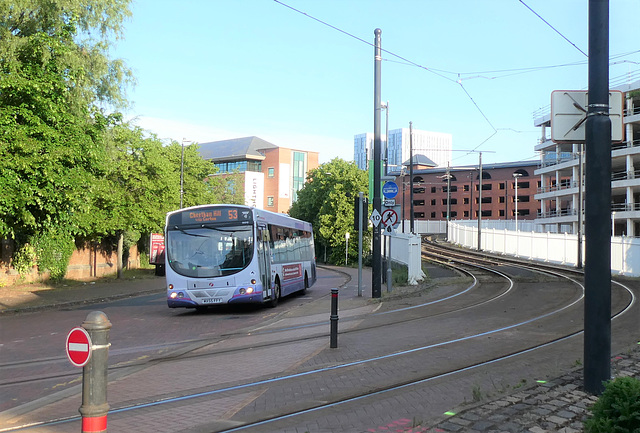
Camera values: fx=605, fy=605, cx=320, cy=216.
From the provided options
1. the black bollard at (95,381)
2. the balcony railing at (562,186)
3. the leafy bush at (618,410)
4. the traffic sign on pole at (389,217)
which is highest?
the balcony railing at (562,186)

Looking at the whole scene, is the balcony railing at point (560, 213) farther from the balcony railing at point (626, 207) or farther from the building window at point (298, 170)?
the building window at point (298, 170)

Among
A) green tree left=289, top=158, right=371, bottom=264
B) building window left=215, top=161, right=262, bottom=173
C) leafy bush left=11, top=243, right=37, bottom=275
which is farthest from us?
building window left=215, top=161, right=262, bottom=173

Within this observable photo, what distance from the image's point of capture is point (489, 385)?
24.6 feet

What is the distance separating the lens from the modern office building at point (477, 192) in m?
95.3

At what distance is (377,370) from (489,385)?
168 cm

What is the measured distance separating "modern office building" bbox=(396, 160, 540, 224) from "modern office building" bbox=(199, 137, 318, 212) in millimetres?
17313

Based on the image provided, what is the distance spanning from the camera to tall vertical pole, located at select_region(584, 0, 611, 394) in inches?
244

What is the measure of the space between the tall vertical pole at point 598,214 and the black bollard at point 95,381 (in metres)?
4.82

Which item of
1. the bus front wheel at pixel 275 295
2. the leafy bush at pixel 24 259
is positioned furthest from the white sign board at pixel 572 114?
the leafy bush at pixel 24 259

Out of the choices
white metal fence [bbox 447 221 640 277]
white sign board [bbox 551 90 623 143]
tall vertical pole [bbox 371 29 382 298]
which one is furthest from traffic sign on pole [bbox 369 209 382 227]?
white metal fence [bbox 447 221 640 277]

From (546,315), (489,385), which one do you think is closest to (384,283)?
(546,315)

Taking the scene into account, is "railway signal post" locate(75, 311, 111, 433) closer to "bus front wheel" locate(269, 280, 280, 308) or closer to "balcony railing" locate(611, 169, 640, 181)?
"bus front wheel" locate(269, 280, 280, 308)

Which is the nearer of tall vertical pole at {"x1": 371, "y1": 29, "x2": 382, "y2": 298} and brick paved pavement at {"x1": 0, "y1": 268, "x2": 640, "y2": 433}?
brick paved pavement at {"x1": 0, "y1": 268, "x2": 640, "y2": 433}

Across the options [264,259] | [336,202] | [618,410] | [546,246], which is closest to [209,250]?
[264,259]
